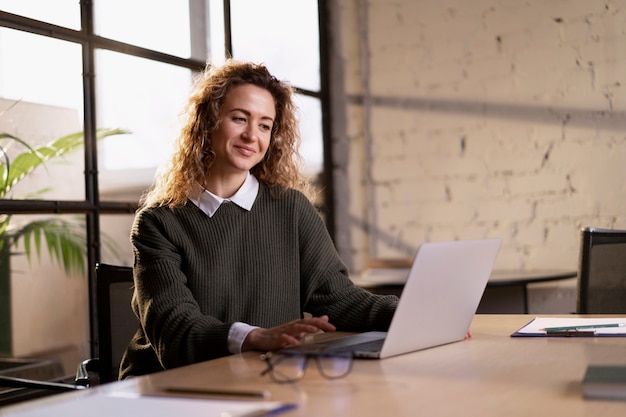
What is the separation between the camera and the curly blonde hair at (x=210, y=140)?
2123mm

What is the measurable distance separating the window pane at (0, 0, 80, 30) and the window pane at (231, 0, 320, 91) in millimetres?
1020

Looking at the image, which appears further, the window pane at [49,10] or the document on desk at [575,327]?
the window pane at [49,10]

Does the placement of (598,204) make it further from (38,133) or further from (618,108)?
(38,133)

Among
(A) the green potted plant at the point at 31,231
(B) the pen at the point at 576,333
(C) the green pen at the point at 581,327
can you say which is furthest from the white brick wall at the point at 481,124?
(B) the pen at the point at 576,333

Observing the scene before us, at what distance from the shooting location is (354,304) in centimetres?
199

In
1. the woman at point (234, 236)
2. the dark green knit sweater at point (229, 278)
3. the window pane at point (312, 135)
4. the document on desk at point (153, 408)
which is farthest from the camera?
the window pane at point (312, 135)

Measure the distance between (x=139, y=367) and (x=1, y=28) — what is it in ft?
4.21

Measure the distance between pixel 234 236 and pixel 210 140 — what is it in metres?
0.28

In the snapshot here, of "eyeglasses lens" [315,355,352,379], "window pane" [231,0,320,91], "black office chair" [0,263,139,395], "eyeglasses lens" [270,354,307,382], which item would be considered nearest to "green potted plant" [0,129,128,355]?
"black office chair" [0,263,139,395]

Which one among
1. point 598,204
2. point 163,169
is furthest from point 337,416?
point 598,204

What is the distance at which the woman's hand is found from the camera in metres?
1.52

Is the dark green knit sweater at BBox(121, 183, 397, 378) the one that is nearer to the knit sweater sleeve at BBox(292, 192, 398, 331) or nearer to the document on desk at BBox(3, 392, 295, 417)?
the knit sweater sleeve at BBox(292, 192, 398, 331)

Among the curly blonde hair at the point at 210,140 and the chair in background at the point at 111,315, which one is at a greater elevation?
the curly blonde hair at the point at 210,140

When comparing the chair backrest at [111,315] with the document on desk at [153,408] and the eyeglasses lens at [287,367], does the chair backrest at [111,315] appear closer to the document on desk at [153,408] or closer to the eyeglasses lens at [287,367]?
the eyeglasses lens at [287,367]
